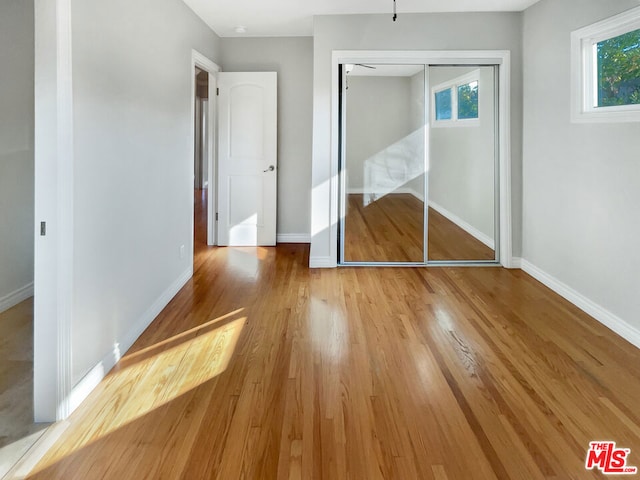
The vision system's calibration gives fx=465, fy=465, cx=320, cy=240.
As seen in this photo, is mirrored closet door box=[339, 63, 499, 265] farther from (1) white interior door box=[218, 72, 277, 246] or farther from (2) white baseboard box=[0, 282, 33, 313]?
(2) white baseboard box=[0, 282, 33, 313]

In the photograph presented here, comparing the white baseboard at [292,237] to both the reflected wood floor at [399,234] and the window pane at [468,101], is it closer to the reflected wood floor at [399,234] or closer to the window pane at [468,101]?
the reflected wood floor at [399,234]

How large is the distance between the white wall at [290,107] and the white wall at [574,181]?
8.45ft

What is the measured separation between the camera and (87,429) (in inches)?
81.3

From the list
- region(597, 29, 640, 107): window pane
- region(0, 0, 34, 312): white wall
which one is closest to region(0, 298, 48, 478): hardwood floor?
region(0, 0, 34, 312): white wall

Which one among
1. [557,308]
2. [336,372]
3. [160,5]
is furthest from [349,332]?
[160,5]

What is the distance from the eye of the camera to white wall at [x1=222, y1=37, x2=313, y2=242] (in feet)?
19.1

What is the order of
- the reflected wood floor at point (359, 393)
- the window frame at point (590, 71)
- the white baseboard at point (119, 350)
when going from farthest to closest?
the window frame at point (590, 71)
the white baseboard at point (119, 350)
the reflected wood floor at point (359, 393)

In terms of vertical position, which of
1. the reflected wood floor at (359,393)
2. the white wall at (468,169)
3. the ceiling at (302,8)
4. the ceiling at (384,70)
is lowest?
the reflected wood floor at (359,393)

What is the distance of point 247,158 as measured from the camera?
5855 mm

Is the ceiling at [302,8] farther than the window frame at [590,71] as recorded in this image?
Yes

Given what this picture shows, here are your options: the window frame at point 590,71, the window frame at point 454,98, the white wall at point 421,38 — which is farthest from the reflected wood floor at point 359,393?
the white wall at point 421,38

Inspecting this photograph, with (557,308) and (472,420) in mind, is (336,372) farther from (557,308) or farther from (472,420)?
(557,308)

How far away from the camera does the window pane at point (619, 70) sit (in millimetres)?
3115

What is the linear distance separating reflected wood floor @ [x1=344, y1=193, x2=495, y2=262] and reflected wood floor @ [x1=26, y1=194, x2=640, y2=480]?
113 centimetres
